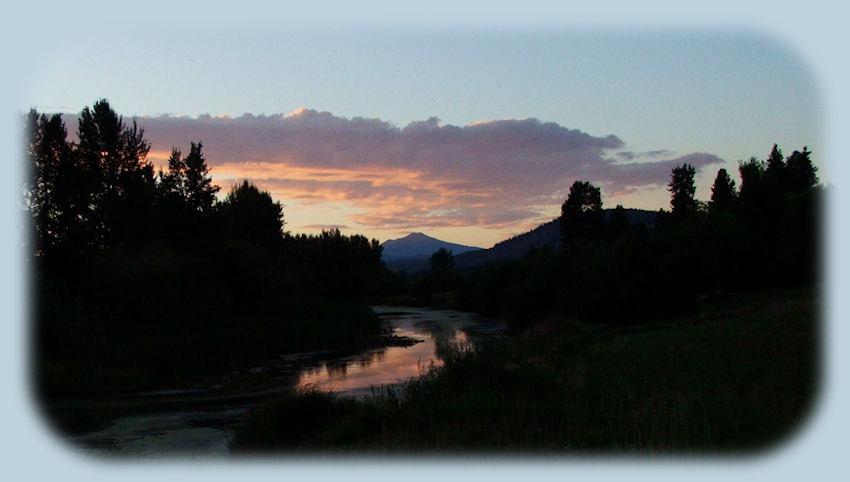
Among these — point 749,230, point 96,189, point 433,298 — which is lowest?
point 433,298

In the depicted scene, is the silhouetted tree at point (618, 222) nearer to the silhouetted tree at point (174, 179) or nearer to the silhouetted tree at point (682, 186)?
the silhouetted tree at point (682, 186)

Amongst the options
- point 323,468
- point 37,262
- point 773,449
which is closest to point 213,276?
point 37,262

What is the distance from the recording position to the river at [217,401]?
57.9 feet

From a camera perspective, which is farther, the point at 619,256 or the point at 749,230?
the point at 749,230

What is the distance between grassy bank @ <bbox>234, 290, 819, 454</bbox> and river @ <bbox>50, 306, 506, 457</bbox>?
82.3 inches

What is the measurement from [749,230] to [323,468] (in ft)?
145

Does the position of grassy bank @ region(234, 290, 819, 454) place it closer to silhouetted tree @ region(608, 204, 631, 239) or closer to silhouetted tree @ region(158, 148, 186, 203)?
silhouetted tree @ region(158, 148, 186, 203)

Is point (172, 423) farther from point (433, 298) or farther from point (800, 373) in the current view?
point (433, 298)

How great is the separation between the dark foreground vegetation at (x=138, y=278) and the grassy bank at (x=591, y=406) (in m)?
16.3

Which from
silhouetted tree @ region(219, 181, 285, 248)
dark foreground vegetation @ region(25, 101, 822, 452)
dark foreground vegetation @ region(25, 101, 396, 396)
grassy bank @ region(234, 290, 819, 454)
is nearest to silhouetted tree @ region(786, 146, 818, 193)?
dark foreground vegetation @ region(25, 101, 822, 452)

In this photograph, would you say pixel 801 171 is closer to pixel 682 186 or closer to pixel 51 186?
pixel 682 186

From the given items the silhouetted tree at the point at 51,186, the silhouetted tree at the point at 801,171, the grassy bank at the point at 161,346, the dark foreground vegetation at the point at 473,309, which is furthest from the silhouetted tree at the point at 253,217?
the silhouetted tree at the point at 801,171

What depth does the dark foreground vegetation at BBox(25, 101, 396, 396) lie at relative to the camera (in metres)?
29.0

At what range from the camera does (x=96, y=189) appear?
41.9 m
